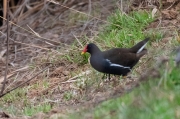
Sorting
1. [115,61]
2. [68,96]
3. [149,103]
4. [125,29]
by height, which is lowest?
[68,96]

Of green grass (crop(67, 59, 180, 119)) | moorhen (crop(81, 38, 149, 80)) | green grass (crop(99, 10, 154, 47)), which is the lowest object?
green grass (crop(99, 10, 154, 47))

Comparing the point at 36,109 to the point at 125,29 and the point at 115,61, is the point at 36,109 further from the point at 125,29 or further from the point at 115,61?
the point at 125,29

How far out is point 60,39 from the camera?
11.3m

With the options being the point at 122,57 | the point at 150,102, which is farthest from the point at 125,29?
the point at 150,102

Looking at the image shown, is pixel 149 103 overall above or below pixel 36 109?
above

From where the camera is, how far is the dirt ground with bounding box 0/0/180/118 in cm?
855

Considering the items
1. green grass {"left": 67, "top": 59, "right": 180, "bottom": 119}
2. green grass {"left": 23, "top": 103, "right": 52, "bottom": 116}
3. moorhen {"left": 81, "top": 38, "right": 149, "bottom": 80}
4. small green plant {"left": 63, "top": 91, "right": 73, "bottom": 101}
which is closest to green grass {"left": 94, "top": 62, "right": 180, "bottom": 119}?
green grass {"left": 67, "top": 59, "right": 180, "bottom": 119}

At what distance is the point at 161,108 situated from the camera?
15.9 ft

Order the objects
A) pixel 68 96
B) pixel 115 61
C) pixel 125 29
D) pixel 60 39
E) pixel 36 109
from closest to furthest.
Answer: pixel 36 109, pixel 115 61, pixel 68 96, pixel 125 29, pixel 60 39

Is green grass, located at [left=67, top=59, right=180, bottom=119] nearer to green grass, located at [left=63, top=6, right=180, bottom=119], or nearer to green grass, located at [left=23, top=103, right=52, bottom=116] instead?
green grass, located at [left=63, top=6, right=180, bottom=119]

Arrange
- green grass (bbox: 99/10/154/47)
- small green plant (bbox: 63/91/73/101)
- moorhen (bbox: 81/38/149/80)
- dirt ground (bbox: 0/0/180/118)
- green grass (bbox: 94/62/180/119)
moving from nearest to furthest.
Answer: green grass (bbox: 94/62/180/119), moorhen (bbox: 81/38/149/80), small green plant (bbox: 63/91/73/101), dirt ground (bbox: 0/0/180/118), green grass (bbox: 99/10/154/47)

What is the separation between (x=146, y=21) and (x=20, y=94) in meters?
2.80

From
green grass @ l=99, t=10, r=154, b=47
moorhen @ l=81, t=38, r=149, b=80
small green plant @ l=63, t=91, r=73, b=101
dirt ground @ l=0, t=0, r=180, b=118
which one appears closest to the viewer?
moorhen @ l=81, t=38, r=149, b=80

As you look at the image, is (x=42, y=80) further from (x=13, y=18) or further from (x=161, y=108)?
(x=161, y=108)
